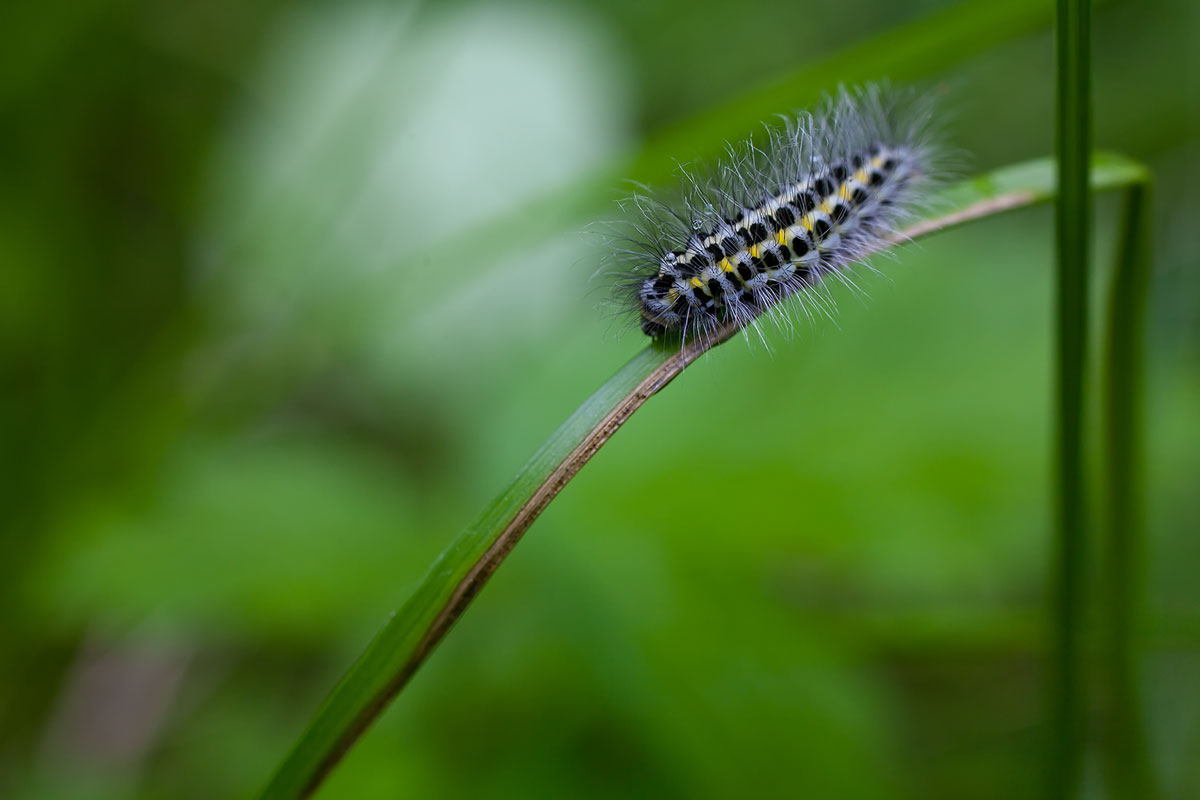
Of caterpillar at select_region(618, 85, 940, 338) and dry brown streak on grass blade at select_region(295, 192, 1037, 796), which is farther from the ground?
caterpillar at select_region(618, 85, 940, 338)

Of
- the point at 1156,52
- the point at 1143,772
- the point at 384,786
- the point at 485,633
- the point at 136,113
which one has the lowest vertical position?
the point at 1143,772

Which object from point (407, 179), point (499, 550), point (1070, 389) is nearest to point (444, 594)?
point (499, 550)

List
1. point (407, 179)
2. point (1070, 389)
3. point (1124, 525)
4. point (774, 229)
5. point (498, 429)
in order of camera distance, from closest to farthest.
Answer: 1. point (1070, 389)
2. point (1124, 525)
3. point (774, 229)
4. point (498, 429)
5. point (407, 179)

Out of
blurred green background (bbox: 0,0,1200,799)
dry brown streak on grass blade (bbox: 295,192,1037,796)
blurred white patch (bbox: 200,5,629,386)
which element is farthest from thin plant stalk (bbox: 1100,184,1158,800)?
blurred white patch (bbox: 200,5,629,386)

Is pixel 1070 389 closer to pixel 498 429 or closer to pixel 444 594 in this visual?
pixel 444 594

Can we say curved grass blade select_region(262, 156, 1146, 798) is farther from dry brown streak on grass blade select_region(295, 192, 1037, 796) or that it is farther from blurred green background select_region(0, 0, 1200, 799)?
blurred green background select_region(0, 0, 1200, 799)

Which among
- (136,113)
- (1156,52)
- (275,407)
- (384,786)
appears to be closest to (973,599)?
(384,786)

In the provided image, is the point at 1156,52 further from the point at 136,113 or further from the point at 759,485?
the point at 136,113
